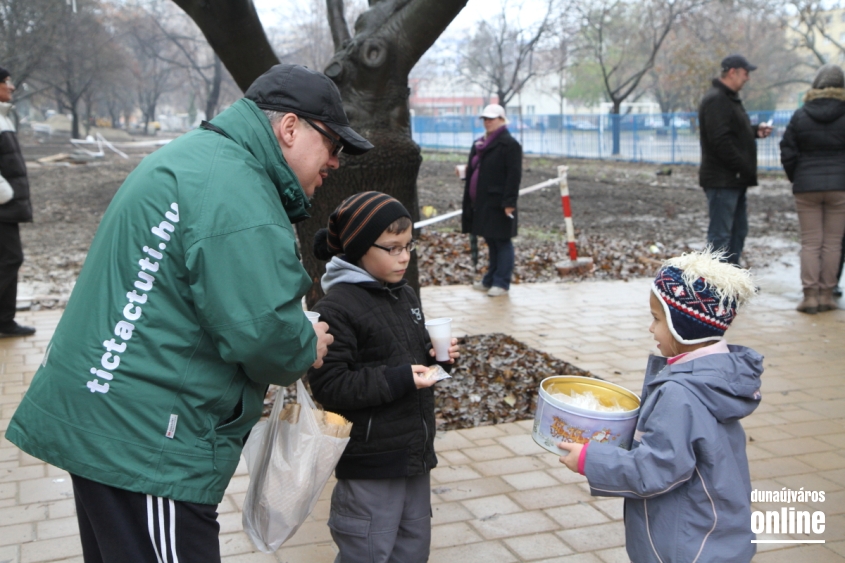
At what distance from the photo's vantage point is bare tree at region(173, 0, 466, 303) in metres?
4.88

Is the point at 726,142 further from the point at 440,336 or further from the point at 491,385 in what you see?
the point at 440,336

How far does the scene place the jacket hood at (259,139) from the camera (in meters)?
2.09

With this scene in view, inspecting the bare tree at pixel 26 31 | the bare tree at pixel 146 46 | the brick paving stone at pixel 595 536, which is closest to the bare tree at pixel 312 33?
the bare tree at pixel 146 46

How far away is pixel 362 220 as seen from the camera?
2742 mm

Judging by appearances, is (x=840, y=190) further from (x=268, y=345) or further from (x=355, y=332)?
(x=268, y=345)

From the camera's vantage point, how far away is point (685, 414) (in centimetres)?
223

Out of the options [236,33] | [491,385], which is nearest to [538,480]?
[491,385]

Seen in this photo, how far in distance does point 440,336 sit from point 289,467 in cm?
71

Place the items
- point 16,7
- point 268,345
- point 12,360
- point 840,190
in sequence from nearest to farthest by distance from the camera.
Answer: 1. point 268,345
2. point 12,360
3. point 840,190
4. point 16,7

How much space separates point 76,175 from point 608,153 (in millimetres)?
20526

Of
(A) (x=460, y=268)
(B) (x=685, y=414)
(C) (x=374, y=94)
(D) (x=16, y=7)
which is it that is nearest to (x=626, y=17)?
(D) (x=16, y=7)

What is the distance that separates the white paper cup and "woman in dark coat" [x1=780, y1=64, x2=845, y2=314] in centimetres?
603

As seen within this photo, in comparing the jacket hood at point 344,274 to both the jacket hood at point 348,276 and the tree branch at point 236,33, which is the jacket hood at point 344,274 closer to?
the jacket hood at point 348,276

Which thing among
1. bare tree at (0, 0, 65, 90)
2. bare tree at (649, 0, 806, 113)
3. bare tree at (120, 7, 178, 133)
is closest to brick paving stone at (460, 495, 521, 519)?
bare tree at (0, 0, 65, 90)
